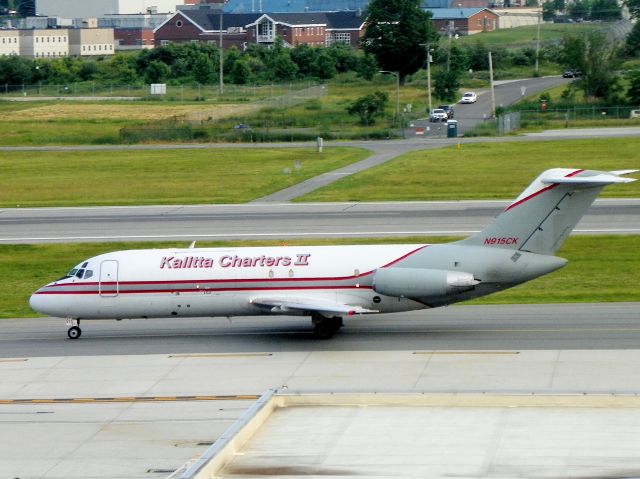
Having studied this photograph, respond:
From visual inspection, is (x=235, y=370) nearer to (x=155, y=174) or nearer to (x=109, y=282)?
(x=109, y=282)

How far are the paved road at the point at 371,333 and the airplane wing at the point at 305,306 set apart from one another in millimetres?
1220

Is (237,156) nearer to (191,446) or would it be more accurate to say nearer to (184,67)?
(191,446)

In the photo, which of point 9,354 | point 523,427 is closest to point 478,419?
point 523,427

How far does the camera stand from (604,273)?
46594 millimetres

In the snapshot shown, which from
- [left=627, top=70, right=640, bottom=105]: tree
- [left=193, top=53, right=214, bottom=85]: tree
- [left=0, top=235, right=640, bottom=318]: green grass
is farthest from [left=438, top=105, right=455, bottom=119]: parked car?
[left=0, top=235, right=640, bottom=318]: green grass

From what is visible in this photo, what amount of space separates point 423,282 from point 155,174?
170ft

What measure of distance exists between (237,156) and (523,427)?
74.5 metres

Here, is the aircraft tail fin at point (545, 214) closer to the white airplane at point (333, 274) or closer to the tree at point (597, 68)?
the white airplane at point (333, 274)

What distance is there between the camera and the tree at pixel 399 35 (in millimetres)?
152250

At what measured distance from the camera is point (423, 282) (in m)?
36.0

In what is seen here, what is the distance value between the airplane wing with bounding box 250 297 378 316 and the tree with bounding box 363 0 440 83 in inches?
4621

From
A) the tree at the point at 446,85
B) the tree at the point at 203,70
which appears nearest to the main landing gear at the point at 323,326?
the tree at the point at 446,85

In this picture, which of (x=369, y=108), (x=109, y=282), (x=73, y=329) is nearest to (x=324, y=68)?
(x=369, y=108)

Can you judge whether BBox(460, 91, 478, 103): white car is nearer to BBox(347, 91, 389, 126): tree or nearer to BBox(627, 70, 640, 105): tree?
BBox(347, 91, 389, 126): tree
